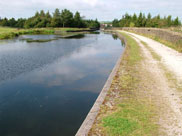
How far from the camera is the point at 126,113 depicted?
486cm

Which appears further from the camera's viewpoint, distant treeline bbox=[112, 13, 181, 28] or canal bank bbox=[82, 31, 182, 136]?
distant treeline bbox=[112, 13, 181, 28]

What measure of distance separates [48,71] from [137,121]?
8164 mm

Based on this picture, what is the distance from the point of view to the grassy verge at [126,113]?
407 centimetres

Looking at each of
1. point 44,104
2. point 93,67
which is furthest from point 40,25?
point 44,104

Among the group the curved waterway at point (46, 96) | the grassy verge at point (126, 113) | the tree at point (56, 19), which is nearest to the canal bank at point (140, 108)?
the grassy verge at point (126, 113)

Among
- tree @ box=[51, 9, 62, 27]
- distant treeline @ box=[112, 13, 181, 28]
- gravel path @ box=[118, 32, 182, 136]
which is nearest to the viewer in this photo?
gravel path @ box=[118, 32, 182, 136]

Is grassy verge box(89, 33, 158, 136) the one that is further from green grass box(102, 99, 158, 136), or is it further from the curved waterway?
the curved waterway

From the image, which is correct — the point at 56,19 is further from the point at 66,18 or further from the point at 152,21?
the point at 152,21

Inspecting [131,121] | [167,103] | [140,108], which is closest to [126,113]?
[131,121]

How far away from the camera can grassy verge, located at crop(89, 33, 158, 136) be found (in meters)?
4.07

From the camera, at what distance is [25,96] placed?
7645 millimetres

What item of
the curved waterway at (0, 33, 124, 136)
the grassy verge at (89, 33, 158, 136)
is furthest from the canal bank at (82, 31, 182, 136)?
the curved waterway at (0, 33, 124, 136)

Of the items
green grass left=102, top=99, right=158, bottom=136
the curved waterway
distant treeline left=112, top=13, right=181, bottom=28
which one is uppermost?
distant treeline left=112, top=13, right=181, bottom=28

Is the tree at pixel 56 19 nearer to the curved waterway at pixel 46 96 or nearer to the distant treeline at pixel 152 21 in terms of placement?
the distant treeline at pixel 152 21
